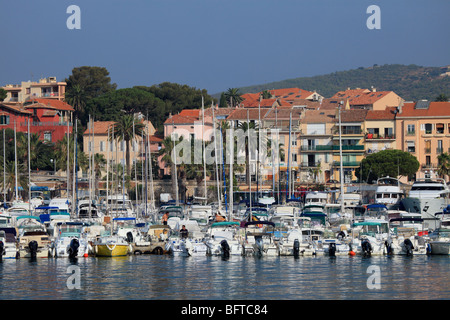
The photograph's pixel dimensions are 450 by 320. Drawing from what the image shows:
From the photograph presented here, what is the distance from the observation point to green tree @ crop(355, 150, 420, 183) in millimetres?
96812

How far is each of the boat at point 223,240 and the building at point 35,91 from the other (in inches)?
3797

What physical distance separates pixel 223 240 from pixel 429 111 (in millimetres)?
61163

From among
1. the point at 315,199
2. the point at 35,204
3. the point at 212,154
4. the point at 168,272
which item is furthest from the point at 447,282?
the point at 212,154

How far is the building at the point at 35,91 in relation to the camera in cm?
14488

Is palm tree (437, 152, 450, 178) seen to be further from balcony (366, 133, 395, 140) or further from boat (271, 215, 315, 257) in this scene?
boat (271, 215, 315, 257)

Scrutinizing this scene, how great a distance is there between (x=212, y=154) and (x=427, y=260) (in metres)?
50.5

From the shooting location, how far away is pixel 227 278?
40438 mm

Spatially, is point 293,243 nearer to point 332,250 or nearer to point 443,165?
point 332,250

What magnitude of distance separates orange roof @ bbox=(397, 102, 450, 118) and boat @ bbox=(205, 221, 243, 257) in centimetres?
5655

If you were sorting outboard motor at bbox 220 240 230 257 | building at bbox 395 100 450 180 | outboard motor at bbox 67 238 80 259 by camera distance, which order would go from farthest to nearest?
building at bbox 395 100 450 180
outboard motor at bbox 67 238 80 259
outboard motor at bbox 220 240 230 257

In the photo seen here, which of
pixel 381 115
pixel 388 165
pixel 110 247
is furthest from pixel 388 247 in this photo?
pixel 381 115

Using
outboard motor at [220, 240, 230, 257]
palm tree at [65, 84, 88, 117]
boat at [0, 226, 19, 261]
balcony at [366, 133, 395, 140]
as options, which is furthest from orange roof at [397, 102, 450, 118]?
boat at [0, 226, 19, 261]

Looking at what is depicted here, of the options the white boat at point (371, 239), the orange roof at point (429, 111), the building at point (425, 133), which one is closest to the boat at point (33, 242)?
the white boat at point (371, 239)

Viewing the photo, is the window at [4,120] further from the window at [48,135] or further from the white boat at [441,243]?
the white boat at [441,243]
